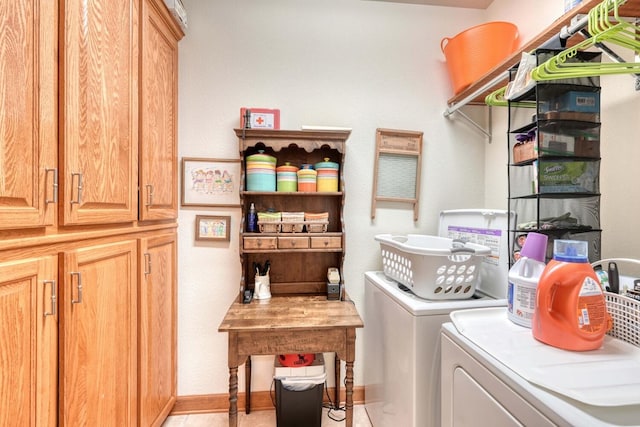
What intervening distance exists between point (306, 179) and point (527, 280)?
1.23 meters

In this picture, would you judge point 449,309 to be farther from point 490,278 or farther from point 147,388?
point 147,388

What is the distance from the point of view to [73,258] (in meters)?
1.01

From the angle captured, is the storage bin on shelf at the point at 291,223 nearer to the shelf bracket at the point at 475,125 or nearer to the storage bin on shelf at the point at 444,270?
the storage bin on shelf at the point at 444,270

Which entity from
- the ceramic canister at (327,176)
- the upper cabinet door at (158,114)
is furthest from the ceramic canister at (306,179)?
the upper cabinet door at (158,114)

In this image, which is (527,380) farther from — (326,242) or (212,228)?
(212,228)

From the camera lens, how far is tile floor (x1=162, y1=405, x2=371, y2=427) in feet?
6.14

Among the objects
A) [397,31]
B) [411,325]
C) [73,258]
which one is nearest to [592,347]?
[411,325]

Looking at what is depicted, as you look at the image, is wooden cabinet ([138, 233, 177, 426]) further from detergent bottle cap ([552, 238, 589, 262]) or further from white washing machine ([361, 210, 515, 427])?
detergent bottle cap ([552, 238, 589, 262])

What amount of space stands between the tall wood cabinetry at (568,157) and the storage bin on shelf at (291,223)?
1.17 metres

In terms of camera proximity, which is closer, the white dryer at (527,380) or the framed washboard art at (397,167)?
the white dryer at (527,380)

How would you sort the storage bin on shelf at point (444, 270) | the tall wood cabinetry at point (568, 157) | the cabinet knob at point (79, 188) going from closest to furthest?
the cabinet knob at point (79, 188)
the tall wood cabinetry at point (568, 157)
the storage bin on shelf at point (444, 270)

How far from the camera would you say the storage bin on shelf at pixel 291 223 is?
1.82 metres

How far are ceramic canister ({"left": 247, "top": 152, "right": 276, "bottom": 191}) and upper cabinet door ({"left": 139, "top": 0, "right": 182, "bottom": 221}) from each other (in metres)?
0.49

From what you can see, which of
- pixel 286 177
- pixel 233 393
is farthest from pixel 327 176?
pixel 233 393
